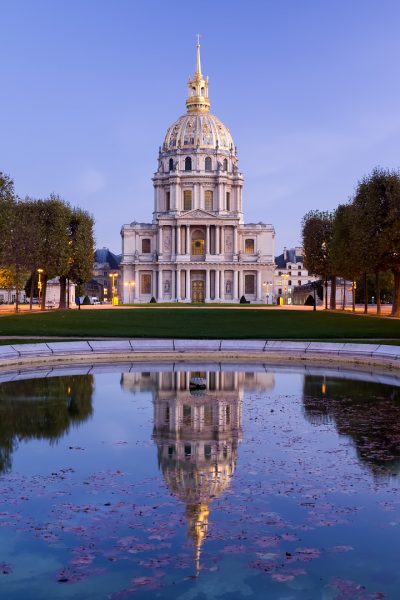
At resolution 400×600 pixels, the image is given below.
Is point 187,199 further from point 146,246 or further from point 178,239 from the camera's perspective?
point 146,246

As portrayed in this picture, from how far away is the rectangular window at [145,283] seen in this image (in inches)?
4990

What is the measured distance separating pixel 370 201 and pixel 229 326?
61.6ft

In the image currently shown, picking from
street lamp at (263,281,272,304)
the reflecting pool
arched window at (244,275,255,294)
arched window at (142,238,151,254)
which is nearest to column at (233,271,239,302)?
arched window at (244,275,255,294)

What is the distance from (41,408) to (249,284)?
364 feet

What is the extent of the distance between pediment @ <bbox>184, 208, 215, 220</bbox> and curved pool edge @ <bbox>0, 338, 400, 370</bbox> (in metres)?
95.7

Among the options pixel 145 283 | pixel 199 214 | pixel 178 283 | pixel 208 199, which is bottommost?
pixel 178 283

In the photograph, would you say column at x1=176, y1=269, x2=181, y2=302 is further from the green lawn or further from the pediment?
the green lawn

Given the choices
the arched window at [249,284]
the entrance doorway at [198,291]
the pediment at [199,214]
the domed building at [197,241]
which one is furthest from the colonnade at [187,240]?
the entrance doorway at [198,291]

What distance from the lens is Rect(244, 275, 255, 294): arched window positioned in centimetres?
12725

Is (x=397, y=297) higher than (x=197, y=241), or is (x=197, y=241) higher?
(x=197, y=241)

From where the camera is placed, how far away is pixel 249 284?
12762 centimetres

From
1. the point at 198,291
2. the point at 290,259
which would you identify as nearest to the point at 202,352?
the point at 198,291

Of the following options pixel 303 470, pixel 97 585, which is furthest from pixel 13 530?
pixel 303 470

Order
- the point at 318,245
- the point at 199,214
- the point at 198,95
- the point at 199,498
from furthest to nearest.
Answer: the point at 198,95, the point at 199,214, the point at 318,245, the point at 199,498
